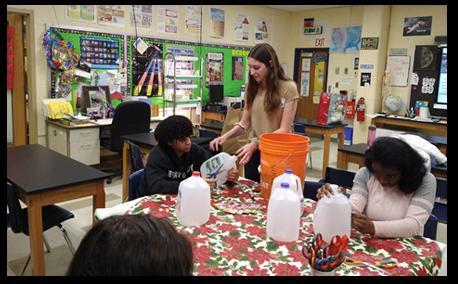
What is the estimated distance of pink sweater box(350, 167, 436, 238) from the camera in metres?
1.43

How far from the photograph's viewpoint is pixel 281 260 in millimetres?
1248

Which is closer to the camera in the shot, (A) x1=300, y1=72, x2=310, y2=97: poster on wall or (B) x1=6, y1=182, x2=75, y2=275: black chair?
(B) x1=6, y1=182, x2=75, y2=275: black chair

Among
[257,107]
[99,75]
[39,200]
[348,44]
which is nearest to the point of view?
[39,200]

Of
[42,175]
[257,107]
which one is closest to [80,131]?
[42,175]

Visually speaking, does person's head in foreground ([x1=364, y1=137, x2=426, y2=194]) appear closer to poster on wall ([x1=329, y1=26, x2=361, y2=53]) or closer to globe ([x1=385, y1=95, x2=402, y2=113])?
globe ([x1=385, y1=95, x2=402, y2=113])

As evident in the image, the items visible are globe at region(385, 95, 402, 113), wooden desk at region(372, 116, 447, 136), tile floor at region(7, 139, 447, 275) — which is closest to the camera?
tile floor at region(7, 139, 447, 275)

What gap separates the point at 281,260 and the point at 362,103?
5.45 meters

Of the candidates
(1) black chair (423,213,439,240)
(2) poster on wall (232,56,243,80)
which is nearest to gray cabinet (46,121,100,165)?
(2) poster on wall (232,56,243,80)

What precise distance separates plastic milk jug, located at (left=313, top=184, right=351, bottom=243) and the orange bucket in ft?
1.18

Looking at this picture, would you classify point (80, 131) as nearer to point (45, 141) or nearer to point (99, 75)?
point (45, 141)

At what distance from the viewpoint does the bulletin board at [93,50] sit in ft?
15.6

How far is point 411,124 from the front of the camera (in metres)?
5.55

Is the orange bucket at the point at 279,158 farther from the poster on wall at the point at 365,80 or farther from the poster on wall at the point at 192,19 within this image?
the poster on wall at the point at 365,80

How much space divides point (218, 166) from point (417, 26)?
5.31 meters
